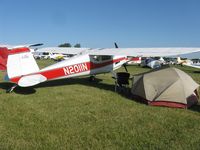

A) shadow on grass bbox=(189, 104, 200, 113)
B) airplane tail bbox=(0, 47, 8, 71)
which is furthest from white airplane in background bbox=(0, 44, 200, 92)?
shadow on grass bbox=(189, 104, 200, 113)

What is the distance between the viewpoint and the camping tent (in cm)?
798

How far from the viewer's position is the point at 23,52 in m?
9.77

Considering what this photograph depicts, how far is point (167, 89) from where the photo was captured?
26.2ft

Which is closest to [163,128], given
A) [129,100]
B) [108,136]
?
[108,136]

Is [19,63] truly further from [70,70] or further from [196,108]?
[196,108]

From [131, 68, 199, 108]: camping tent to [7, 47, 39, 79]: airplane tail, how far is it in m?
4.41

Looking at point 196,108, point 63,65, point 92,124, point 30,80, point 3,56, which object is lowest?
point 196,108

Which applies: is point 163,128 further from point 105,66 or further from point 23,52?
point 105,66

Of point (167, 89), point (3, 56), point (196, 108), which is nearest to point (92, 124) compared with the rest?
point (167, 89)

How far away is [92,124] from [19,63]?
4849 mm

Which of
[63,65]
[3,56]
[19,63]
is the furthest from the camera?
[3,56]

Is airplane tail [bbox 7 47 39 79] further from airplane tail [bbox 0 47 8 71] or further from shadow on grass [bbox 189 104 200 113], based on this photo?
shadow on grass [bbox 189 104 200 113]

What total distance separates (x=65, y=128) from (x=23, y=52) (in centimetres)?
500

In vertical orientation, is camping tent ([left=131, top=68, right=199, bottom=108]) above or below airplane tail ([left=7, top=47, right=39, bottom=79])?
below
